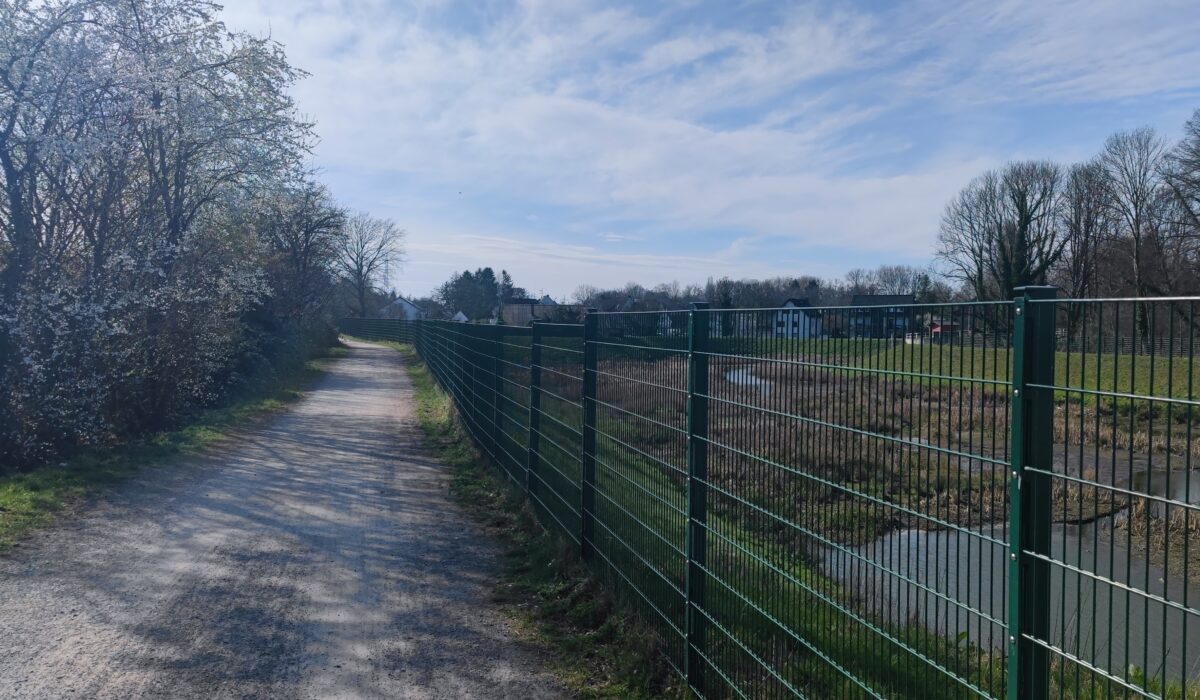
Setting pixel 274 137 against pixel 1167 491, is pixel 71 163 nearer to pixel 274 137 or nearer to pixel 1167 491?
pixel 274 137

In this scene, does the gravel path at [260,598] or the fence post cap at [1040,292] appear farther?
the gravel path at [260,598]

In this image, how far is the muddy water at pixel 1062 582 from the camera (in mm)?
1864

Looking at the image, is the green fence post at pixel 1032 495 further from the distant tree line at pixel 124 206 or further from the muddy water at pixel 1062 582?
the distant tree line at pixel 124 206

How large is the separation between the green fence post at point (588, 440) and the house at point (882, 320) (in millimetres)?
2913

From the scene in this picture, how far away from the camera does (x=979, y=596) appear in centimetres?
217

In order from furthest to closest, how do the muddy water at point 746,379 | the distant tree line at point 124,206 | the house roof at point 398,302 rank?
the house roof at point 398,302, the distant tree line at point 124,206, the muddy water at point 746,379

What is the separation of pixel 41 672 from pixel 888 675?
3.96m

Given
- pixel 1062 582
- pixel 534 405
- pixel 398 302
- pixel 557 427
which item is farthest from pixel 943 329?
pixel 398 302

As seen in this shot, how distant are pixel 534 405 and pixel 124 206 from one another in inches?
329

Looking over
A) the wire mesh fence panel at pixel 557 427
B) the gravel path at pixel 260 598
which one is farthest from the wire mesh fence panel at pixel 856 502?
the wire mesh fence panel at pixel 557 427

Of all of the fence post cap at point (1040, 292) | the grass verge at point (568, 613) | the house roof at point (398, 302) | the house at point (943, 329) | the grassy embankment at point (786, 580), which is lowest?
the grass verge at point (568, 613)

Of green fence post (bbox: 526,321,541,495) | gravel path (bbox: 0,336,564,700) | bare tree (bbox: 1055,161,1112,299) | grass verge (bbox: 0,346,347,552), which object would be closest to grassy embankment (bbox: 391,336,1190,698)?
gravel path (bbox: 0,336,564,700)

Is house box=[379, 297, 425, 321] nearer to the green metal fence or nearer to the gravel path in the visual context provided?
the gravel path

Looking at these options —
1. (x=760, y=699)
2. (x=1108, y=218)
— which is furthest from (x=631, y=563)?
(x=1108, y=218)
